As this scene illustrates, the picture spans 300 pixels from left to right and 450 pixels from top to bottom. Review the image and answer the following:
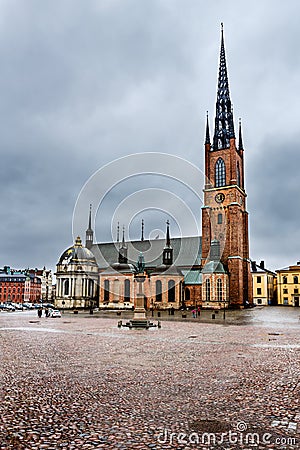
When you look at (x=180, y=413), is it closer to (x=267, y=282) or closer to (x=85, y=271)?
(x=85, y=271)

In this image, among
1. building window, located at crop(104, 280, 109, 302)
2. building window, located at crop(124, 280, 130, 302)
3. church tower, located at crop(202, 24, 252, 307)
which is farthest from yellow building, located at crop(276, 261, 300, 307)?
building window, located at crop(104, 280, 109, 302)

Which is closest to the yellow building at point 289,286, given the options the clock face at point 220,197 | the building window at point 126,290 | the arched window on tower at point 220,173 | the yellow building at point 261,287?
the yellow building at point 261,287

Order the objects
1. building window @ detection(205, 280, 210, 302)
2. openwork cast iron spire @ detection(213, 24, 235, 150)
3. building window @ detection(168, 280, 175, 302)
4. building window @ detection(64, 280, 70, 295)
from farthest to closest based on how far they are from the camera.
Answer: openwork cast iron spire @ detection(213, 24, 235, 150) < building window @ detection(64, 280, 70, 295) < building window @ detection(168, 280, 175, 302) < building window @ detection(205, 280, 210, 302)

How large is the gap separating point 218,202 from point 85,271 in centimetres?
3060

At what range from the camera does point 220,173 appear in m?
77.2

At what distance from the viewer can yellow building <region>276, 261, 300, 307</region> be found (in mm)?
83875

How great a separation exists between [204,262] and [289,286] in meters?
24.8

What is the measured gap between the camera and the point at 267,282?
294ft

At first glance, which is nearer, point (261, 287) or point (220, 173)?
point (220, 173)

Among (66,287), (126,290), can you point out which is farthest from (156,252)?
(66,287)

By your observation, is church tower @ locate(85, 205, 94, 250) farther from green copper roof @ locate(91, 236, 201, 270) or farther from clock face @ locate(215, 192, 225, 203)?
clock face @ locate(215, 192, 225, 203)

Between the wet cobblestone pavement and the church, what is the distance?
5060cm
